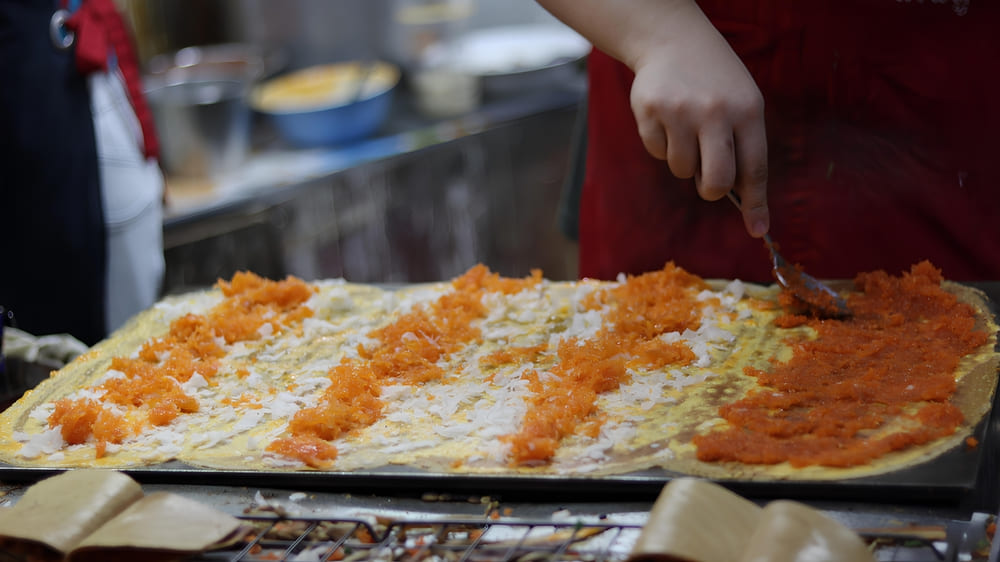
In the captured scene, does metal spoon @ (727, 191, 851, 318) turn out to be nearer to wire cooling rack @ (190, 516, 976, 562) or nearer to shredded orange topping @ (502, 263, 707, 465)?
shredded orange topping @ (502, 263, 707, 465)

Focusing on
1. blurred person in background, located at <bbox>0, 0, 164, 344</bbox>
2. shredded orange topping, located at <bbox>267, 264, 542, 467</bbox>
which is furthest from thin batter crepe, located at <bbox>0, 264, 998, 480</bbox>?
blurred person in background, located at <bbox>0, 0, 164, 344</bbox>

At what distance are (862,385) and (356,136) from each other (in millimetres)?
2657

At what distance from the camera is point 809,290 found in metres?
1.46

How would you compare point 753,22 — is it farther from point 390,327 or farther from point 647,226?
point 390,327

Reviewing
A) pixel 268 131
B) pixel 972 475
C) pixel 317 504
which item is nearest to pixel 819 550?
pixel 972 475

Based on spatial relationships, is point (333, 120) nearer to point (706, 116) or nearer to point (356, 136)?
point (356, 136)

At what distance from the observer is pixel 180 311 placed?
168cm

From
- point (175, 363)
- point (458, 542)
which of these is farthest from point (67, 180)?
point (458, 542)

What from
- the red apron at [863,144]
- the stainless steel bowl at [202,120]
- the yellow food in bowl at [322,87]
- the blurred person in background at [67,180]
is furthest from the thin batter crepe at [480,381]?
the yellow food in bowl at [322,87]

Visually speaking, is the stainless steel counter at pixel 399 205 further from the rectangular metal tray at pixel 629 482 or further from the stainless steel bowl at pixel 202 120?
the rectangular metal tray at pixel 629 482

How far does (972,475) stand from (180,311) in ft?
4.52

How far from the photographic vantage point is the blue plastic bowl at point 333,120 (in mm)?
3406

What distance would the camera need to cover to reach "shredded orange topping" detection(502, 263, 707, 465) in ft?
A: 3.77

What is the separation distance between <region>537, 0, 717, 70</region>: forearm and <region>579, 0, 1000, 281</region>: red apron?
34 centimetres
